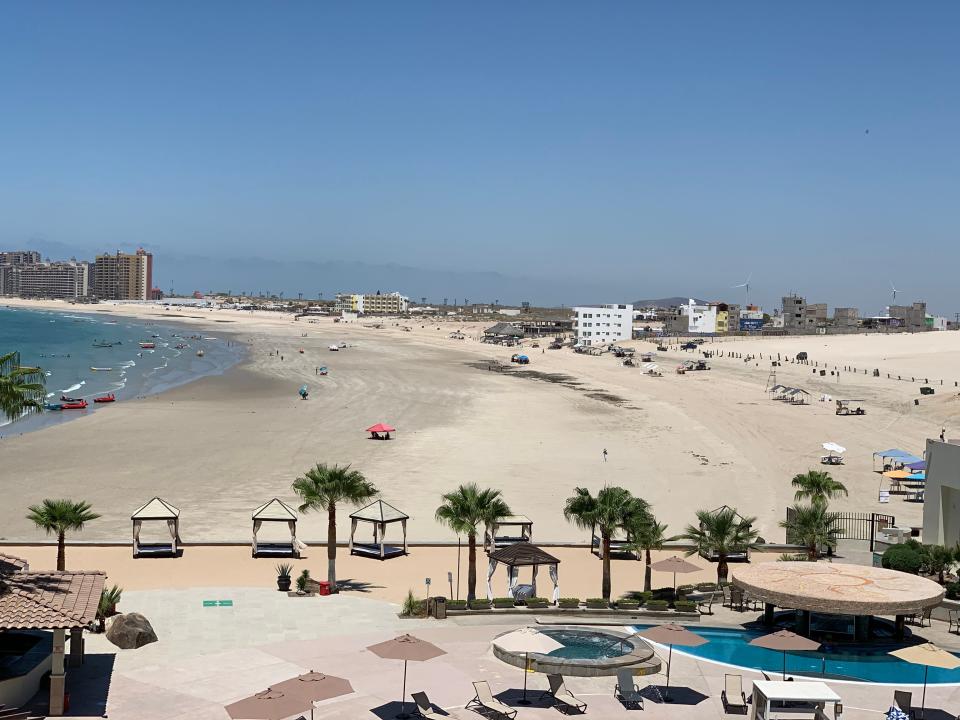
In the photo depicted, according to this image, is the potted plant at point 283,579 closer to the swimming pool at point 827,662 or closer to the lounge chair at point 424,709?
the swimming pool at point 827,662

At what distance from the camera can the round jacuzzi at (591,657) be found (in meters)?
18.2

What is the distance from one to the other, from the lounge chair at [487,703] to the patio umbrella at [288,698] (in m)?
2.55

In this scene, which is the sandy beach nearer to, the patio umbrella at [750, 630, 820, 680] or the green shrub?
the green shrub

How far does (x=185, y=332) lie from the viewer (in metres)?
167

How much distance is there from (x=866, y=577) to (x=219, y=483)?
25.5 meters

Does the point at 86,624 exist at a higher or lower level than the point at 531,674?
higher

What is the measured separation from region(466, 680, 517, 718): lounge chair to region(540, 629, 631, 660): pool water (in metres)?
2.37

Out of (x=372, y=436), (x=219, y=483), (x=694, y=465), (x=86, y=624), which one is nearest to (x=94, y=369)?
(x=372, y=436)

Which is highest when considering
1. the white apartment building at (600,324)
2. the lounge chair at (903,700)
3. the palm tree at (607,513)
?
the white apartment building at (600,324)

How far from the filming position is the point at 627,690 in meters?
16.8

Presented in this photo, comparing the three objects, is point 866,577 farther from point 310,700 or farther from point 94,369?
point 94,369

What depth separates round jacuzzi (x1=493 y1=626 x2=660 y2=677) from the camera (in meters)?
18.2

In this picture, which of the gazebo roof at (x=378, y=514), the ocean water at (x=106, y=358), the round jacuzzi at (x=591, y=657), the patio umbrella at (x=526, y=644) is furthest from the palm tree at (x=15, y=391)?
the ocean water at (x=106, y=358)

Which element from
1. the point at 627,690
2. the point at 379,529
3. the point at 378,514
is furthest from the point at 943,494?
the point at 379,529
